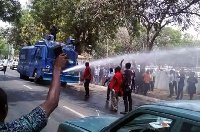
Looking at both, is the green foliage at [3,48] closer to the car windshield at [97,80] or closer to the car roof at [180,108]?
the car windshield at [97,80]

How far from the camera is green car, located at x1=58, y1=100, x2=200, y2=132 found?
2.71 m

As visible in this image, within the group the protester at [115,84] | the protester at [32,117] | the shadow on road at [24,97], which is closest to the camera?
the protester at [32,117]

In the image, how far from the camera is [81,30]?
29953mm

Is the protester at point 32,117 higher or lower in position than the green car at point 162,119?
higher

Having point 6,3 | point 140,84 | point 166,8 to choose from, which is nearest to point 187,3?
point 166,8

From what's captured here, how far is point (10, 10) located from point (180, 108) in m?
18.7

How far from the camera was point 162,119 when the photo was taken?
123 inches

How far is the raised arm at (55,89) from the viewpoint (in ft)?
6.75

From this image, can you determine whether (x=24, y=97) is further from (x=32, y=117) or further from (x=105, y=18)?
(x=32, y=117)

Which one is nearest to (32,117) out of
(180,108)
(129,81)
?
(180,108)

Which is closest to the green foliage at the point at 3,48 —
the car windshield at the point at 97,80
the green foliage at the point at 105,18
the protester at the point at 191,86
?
the green foliage at the point at 105,18

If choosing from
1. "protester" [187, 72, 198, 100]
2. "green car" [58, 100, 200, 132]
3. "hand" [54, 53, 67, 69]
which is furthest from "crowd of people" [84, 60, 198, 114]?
"hand" [54, 53, 67, 69]

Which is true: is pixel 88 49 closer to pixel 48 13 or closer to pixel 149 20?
pixel 48 13

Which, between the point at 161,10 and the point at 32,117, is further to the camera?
the point at 161,10
